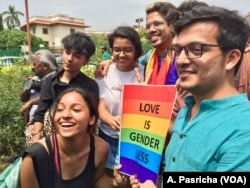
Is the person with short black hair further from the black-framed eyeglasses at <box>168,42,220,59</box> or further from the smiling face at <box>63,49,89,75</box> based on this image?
the black-framed eyeglasses at <box>168,42,220,59</box>

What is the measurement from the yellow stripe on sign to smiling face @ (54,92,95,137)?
1.34 ft

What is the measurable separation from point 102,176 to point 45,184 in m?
0.44

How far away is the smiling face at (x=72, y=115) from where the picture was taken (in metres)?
2.21

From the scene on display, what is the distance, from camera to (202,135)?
132 cm

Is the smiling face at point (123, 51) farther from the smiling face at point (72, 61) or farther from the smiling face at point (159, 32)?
the smiling face at point (72, 61)

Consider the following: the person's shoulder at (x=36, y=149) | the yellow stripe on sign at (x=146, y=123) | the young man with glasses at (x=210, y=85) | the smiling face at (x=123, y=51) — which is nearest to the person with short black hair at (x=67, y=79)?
the smiling face at (x=123, y=51)

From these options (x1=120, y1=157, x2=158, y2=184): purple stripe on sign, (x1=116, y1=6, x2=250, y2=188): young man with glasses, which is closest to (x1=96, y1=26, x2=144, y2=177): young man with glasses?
(x1=120, y1=157, x2=158, y2=184): purple stripe on sign

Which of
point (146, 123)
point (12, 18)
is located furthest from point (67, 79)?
point (12, 18)

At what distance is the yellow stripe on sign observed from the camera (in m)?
1.74

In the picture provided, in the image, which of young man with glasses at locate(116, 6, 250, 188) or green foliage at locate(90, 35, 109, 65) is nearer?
young man with glasses at locate(116, 6, 250, 188)

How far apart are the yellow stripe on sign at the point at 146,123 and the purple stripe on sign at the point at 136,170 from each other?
21 cm

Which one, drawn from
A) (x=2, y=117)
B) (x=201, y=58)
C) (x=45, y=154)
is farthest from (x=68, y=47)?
(x=2, y=117)

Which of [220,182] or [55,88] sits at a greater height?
[55,88]

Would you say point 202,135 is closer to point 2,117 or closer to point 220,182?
point 220,182
